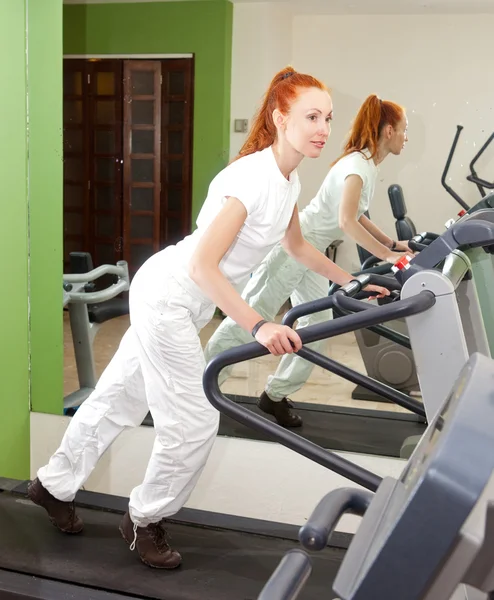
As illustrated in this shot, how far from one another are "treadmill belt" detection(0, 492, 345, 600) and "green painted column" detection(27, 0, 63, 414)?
2.29 feet

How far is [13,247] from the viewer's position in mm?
3199

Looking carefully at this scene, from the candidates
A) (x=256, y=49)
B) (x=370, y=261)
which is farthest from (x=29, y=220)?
(x=370, y=261)

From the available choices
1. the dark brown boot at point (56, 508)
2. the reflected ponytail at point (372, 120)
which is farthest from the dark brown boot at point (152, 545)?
the reflected ponytail at point (372, 120)

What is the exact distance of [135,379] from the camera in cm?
256

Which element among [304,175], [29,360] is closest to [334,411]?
[304,175]

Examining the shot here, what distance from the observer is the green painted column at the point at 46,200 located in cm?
319

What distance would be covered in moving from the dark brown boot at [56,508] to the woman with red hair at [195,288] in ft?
0.85

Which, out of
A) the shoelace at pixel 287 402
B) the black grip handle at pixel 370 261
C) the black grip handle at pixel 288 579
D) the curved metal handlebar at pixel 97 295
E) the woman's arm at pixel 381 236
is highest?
the woman's arm at pixel 381 236

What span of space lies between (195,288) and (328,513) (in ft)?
4.63

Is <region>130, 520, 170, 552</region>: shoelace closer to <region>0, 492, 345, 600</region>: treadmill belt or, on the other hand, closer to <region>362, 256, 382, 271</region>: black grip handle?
<region>0, 492, 345, 600</region>: treadmill belt

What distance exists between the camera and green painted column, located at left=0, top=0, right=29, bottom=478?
10.1ft

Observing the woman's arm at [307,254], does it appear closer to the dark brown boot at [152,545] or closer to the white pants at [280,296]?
the white pants at [280,296]

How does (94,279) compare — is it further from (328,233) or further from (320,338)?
(320,338)

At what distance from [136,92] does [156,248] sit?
699 mm
